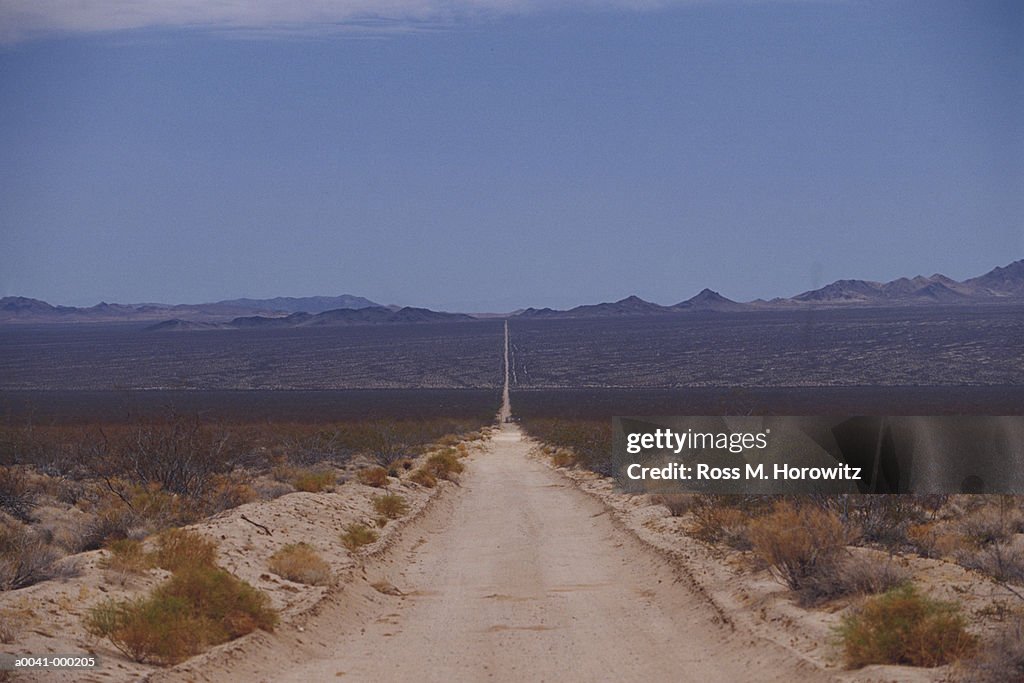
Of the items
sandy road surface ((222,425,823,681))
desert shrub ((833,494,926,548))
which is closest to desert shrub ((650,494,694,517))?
sandy road surface ((222,425,823,681))

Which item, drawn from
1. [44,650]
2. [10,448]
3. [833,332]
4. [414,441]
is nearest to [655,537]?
[44,650]

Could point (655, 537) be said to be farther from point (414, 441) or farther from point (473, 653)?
point (414, 441)

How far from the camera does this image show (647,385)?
304 ft

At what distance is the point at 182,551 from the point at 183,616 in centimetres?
267

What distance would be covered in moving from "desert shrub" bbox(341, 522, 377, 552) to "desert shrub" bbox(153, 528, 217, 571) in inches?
185

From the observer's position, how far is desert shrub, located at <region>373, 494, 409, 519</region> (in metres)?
24.7

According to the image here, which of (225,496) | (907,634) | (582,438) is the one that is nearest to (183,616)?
(907,634)

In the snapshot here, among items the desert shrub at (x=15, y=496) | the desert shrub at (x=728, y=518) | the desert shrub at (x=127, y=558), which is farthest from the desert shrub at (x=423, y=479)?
the desert shrub at (x=127, y=558)

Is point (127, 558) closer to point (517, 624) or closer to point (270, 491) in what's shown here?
point (517, 624)

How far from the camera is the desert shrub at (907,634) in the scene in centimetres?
998

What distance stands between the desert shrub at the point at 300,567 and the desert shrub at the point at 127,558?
6.66 ft

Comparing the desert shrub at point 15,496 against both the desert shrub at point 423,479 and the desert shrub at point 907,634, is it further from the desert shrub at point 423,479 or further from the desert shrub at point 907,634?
the desert shrub at point 907,634

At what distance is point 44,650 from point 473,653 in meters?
4.54

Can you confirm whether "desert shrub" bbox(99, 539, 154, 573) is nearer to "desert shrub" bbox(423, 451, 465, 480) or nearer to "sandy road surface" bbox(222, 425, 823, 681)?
"sandy road surface" bbox(222, 425, 823, 681)
